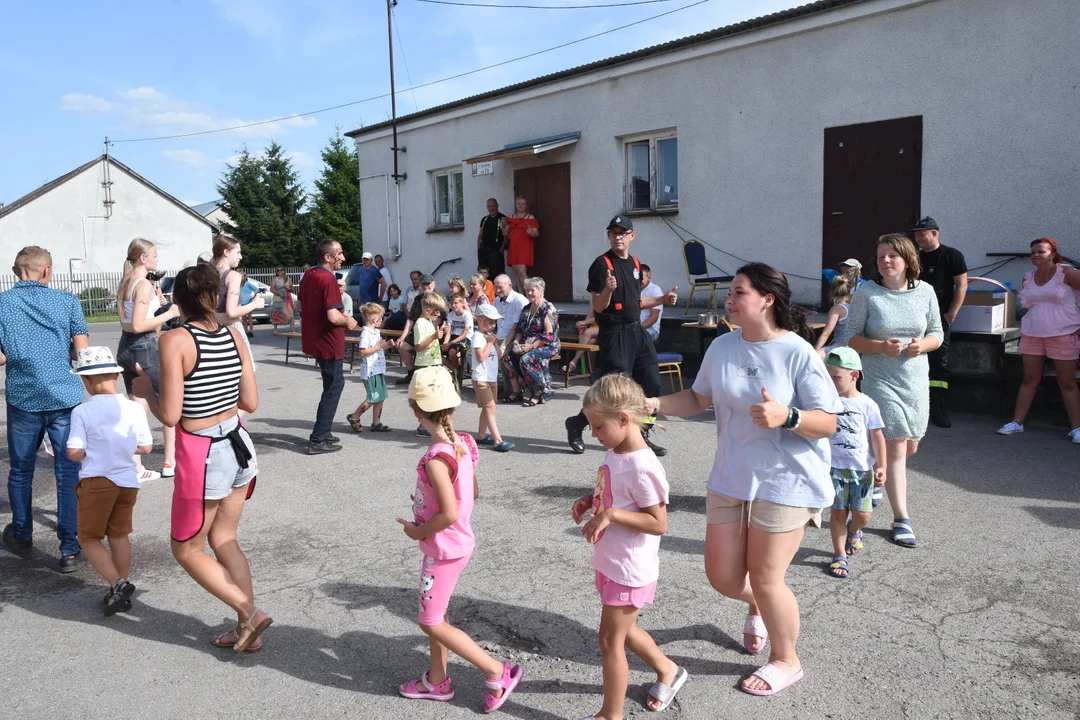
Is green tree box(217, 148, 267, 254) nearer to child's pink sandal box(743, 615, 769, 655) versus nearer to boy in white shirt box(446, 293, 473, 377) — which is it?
boy in white shirt box(446, 293, 473, 377)

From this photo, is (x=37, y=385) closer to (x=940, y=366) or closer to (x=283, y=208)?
(x=940, y=366)

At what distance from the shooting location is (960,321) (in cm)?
896

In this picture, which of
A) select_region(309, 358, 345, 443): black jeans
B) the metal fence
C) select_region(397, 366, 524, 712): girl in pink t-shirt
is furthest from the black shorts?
the metal fence

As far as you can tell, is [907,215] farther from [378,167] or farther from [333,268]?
[378,167]

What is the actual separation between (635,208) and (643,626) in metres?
11.0

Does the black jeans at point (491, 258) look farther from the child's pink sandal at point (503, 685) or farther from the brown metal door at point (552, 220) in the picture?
the child's pink sandal at point (503, 685)

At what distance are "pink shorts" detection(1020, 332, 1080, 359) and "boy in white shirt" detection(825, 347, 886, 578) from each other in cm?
421

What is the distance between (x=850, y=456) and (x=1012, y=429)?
4.37m

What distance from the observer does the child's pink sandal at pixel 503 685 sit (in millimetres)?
3238

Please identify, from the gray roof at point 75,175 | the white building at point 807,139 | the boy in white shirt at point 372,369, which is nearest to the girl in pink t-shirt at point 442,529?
the boy in white shirt at point 372,369

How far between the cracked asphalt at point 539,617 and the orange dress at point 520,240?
933cm

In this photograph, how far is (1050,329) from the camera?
7.68m

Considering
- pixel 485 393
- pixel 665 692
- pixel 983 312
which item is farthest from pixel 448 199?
pixel 665 692

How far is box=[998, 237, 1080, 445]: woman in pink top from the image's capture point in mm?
7625
